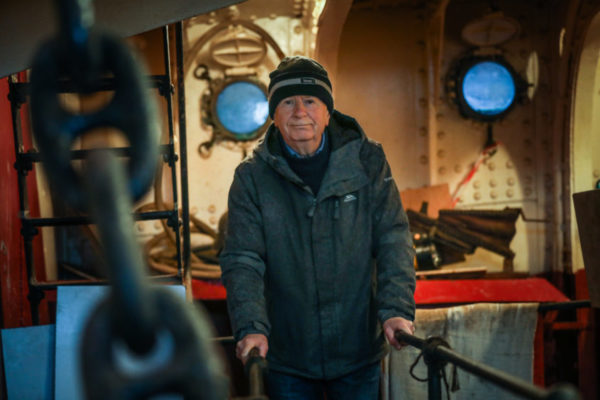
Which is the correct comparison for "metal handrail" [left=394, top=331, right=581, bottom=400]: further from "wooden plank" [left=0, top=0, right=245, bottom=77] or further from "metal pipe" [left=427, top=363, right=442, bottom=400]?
"wooden plank" [left=0, top=0, right=245, bottom=77]

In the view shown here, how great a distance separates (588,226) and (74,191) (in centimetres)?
248

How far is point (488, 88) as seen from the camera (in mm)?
5469

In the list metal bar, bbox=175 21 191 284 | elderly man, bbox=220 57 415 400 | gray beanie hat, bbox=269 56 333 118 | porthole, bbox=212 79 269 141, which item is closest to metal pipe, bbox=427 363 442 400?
elderly man, bbox=220 57 415 400

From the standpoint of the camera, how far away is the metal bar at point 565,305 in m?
3.31

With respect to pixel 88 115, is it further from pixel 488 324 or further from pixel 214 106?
pixel 214 106

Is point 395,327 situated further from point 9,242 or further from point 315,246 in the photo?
point 9,242

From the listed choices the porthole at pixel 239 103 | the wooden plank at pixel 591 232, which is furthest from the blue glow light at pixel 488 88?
the wooden plank at pixel 591 232

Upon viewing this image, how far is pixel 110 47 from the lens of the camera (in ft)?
1.56

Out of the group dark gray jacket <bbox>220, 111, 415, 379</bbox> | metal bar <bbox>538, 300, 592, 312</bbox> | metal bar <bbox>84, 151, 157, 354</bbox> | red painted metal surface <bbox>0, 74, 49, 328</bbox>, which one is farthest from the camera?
metal bar <bbox>538, 300, 592, 312</bbox>

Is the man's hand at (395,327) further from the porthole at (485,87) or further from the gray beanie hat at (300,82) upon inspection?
the porthole at (485,87)

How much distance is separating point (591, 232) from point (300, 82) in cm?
150

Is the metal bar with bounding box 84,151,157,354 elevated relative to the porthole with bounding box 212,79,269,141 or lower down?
lower down

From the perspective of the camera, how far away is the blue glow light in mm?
5449

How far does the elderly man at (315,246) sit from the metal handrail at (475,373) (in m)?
0.30
